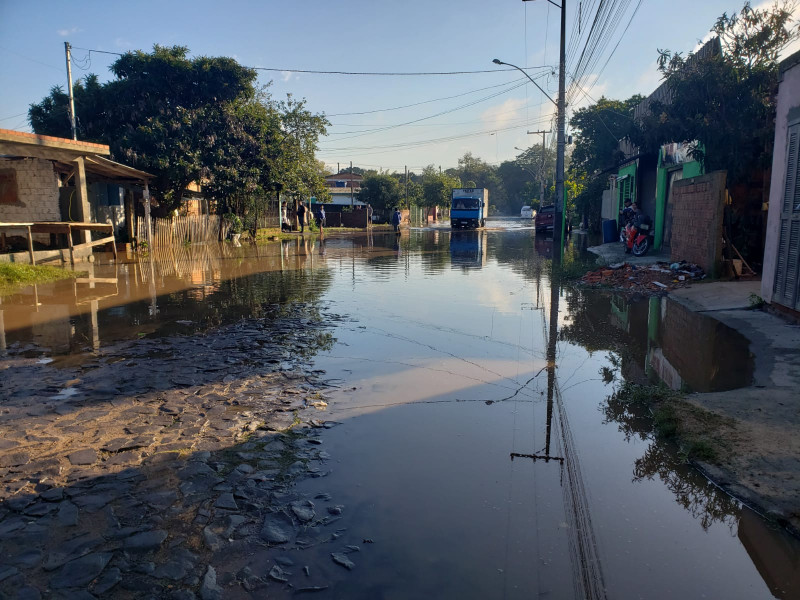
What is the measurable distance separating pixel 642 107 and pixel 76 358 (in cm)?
2299

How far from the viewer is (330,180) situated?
76.9 meters

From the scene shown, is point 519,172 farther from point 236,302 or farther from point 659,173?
point 236,302

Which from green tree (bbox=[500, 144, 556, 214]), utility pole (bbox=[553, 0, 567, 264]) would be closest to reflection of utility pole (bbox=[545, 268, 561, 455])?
utility pole (bbox=[553, 0, 567, 264])

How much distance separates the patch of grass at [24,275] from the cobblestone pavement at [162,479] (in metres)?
7.09

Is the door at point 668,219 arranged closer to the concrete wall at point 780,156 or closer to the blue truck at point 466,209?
the concrete wall at point 780,156

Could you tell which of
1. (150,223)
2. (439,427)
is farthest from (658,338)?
(150,223)

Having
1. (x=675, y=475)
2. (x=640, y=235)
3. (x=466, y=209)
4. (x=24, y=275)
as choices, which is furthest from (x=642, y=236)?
(x=466, y=209)

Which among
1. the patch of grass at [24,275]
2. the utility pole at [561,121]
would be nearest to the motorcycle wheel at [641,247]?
the utility pole at [561,121]

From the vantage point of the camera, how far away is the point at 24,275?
538 inches

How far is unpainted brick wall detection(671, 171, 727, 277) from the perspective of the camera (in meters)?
12.3

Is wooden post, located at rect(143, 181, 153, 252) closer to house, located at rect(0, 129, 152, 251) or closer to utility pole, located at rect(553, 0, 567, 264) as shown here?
house, located at rect(0, 129, 152, 251)

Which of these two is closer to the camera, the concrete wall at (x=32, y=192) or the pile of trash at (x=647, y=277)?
the pile of trash at (x=647, y=277)

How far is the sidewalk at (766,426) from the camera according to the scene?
386cm

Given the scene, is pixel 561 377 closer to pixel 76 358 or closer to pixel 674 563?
pixel 674 563
